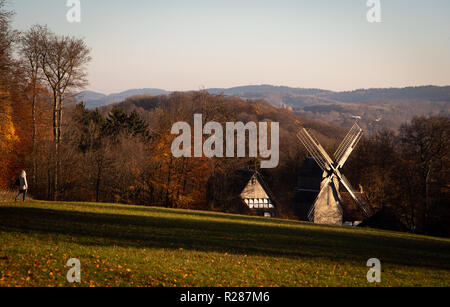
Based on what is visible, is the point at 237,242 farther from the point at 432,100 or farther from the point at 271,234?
the point at 432,100

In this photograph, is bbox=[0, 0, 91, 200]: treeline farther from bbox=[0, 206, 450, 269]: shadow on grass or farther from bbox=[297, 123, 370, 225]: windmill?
bbox=[297, 123, 370, 225]: windmill

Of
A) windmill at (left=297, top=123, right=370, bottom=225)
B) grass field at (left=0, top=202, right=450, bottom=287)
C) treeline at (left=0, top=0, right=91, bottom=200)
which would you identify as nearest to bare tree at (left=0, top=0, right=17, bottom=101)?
treeline at (left=0, top=0, right=91, bottom=200)

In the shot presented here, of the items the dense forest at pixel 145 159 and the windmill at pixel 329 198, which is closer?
the dense forest at pixel 145 159

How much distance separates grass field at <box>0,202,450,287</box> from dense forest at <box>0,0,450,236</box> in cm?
1789

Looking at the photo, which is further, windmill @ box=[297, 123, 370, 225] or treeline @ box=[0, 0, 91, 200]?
windmill @ box=[297, 123, 370, 225]

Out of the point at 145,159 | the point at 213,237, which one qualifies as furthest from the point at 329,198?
the point at 213,237

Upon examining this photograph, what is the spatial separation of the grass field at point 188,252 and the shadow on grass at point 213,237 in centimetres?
4

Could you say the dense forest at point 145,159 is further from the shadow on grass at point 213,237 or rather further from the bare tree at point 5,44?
the shadow on grass at point 213,237

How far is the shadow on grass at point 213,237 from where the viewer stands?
58.6 ft

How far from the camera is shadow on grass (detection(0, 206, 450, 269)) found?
17.9 metres

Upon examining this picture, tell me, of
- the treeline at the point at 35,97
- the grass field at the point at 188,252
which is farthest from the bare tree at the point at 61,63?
the grass field at the point at 188,252

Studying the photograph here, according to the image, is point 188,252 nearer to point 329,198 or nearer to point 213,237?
point 213,237

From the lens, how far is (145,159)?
A: 52.0 meters
